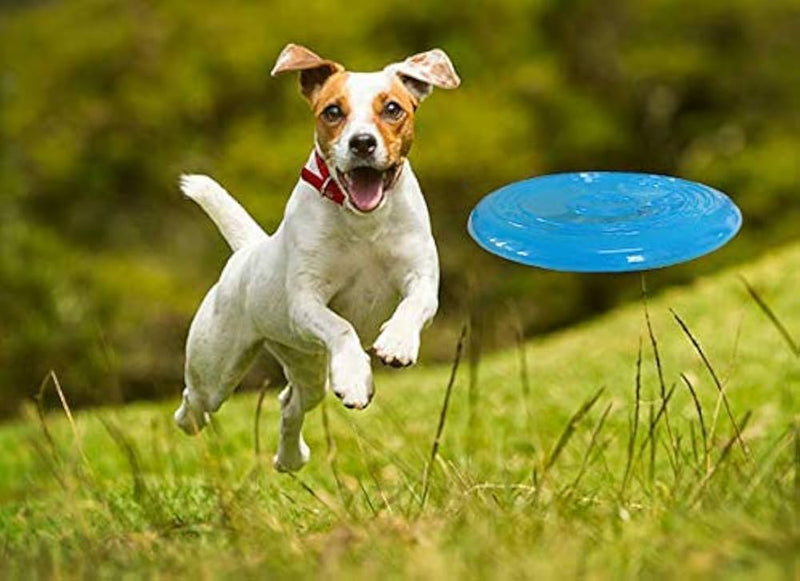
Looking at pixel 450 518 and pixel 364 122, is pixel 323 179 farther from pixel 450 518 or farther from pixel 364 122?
pixel 450 518

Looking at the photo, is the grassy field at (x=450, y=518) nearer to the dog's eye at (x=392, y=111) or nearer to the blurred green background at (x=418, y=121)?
the dog's eye at (x=392, y=111)

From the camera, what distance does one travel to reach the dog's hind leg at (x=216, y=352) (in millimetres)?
5703

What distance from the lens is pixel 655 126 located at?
23797 mm

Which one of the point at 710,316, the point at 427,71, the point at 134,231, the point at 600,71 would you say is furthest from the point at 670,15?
the point at 427,71

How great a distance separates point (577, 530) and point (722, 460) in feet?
1.62

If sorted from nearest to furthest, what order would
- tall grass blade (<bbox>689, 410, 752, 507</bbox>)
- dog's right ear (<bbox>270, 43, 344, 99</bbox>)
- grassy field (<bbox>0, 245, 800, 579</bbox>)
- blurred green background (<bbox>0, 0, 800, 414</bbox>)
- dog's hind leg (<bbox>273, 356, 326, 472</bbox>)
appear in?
grassy field (<bbox>0, 245, 800, 579</bbox>)
tall grass blade (<bbox>689, 410, 752, 507</bbox>)
dog's right ear (<bbox>270, 43, 344, 99</bbox>)
dog's hind leg (<bbox>273, 356, 326, 472</bbox>)
blurred green background (<bbox>0, 0, 800, 414</bbox>)

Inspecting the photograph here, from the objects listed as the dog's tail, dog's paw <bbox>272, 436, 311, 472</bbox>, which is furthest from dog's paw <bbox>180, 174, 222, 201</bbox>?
dog's paw <bbox>272, 436, 311, 472</bbox>

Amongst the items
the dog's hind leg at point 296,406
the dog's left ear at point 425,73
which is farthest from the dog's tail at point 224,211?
the dog's left ear at point 425,73

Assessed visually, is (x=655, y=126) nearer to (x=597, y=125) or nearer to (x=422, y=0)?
(x=597, y=125)

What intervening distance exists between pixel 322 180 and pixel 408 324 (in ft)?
1.99

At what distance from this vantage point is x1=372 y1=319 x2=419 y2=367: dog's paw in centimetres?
454

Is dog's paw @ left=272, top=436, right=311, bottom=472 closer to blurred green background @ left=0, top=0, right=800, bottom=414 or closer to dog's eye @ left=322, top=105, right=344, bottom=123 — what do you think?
dog's eye @ left=322, top=105, right=344, bottom=123

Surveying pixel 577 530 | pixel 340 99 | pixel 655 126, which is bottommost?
pixel 655 126

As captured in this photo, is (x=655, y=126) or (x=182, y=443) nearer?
(x=182, y=443)
